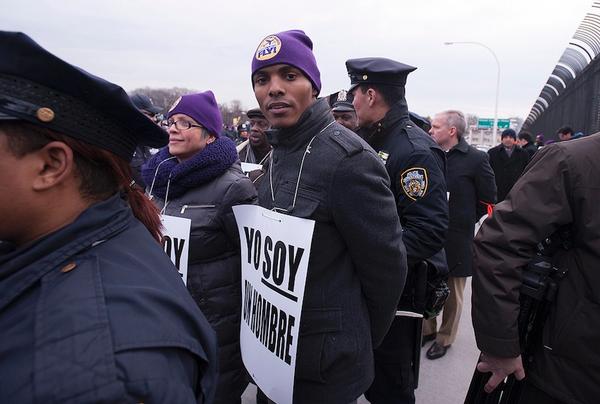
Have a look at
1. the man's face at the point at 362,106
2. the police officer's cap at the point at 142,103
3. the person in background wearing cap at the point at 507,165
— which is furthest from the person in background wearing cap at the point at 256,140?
the person in background wearing cap at the point at 507,165

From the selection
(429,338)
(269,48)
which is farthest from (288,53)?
(429,338)

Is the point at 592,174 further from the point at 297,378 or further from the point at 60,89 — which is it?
the point at 60,89

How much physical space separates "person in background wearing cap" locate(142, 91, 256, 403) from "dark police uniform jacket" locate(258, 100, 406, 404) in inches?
20.9

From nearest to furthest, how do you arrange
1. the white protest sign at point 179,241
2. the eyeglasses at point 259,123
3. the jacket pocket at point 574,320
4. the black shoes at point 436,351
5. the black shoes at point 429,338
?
the jacket pocket at point 574,320 < the white protest sign at point 179,241 < the black shoes at point 436,351 < the black shoes at point 429,338 < the eyeglasses at point 259,123

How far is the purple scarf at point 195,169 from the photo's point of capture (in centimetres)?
226

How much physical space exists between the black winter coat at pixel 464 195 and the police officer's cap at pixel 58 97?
3569 millimetres

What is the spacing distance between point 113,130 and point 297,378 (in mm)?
1255

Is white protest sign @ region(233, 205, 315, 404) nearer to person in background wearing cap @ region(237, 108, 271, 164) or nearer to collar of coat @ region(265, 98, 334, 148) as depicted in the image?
collar of coat @ region(265, 98, 334, 148)

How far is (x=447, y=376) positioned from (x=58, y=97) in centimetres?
360

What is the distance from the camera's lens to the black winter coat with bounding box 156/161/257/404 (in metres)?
2.16

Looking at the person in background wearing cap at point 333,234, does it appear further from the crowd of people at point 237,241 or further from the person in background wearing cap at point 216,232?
the person in background wearing cap at point 216,232

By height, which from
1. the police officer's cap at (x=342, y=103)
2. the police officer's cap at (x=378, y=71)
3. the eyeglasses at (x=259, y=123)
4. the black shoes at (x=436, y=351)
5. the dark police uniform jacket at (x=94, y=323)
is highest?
the police officer's cap at (x=378, y=71)

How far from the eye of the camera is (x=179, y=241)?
213cm

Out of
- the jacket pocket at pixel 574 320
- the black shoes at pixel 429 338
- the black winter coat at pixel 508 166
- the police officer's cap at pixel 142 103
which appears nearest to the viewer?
the jacket pocket at pixel 574 320
